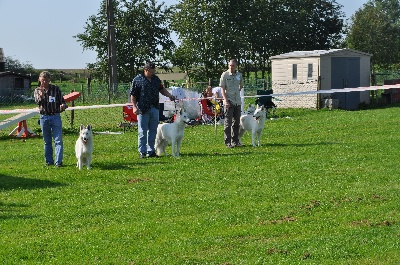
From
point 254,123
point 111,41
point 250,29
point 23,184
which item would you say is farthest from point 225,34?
point 23,184

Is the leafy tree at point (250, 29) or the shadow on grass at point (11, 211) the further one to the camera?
the leafy tree at point (250, 29)

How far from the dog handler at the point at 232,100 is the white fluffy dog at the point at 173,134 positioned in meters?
1.38

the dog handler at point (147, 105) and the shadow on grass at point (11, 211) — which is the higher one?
the dog handler at point (147, 105)

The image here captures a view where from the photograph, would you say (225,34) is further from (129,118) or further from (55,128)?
(55,128)

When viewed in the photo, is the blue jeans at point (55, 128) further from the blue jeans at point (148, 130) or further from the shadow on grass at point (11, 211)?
the shadow on grass at point (11, 211)

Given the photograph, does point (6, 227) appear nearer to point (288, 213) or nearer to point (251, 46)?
point (288, 213)

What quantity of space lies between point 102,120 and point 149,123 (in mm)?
10611

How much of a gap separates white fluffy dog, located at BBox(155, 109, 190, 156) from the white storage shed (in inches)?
578

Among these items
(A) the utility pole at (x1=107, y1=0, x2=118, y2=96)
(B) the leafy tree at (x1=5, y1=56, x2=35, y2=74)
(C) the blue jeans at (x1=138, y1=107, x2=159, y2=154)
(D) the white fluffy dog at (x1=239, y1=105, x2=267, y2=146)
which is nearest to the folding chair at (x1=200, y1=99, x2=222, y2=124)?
(D) the white fluffy dog at (x1=239, y1=105, x2=267, y2=146)

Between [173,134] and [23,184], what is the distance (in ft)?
12.0

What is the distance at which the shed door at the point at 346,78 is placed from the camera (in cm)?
2859

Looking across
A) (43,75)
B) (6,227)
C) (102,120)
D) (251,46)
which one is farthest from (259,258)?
(251,46)

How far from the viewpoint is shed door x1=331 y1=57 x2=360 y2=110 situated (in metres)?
28.6

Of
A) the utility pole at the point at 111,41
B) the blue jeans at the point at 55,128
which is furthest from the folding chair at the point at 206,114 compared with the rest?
the utility pole at the point at 111,41
